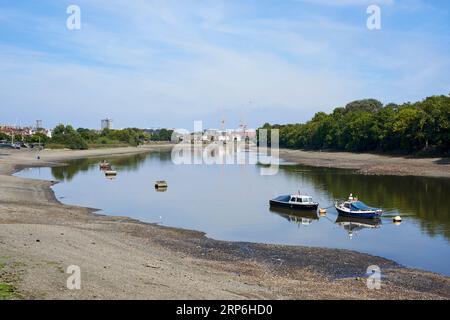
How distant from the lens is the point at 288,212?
46000 millimetres

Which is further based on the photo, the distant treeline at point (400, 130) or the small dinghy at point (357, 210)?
the distant treeline at point (400, 130)

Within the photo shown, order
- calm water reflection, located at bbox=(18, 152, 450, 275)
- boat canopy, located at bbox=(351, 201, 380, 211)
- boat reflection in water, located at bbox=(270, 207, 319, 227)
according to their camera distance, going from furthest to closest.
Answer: boat reflection in water, located at bbox=(270, 207, 319, 227)
boat canopy, located at bbox=(351, 201, 380, 211)
calm water reflection, located at bbox=(18, 152, 450, 275)

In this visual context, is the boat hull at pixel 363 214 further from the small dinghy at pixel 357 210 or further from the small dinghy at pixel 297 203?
the small dinghy at pixel 297 203

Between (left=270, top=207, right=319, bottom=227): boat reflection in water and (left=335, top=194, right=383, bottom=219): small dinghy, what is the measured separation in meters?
2.40

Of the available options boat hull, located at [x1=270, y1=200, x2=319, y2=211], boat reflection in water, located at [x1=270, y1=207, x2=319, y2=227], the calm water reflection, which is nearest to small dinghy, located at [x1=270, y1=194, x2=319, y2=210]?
boat hull, located at [x1=270, y1=200, x2=319, y2=211]

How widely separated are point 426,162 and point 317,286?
78379 millimetres

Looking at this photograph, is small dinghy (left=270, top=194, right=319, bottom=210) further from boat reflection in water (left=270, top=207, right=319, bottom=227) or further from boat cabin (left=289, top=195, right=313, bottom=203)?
boat reflection in water (left=270, top=207, right=319, bottom=227)

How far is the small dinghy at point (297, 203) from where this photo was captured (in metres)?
46.2

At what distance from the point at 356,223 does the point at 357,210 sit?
1.72 meters

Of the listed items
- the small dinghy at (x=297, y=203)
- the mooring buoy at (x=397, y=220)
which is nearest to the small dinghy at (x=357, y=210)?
the mooring buoy at (x=397, y=220)

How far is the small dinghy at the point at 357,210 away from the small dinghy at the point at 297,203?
10.3 ft

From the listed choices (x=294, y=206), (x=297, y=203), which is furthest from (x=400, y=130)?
(x=294, y=206)

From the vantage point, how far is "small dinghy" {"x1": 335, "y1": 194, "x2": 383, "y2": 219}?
40.7 m

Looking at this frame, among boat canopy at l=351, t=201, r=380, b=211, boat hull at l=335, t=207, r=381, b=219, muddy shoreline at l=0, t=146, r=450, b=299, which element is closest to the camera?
muddy shoreline at l=0, t=146, r=450, b=299
